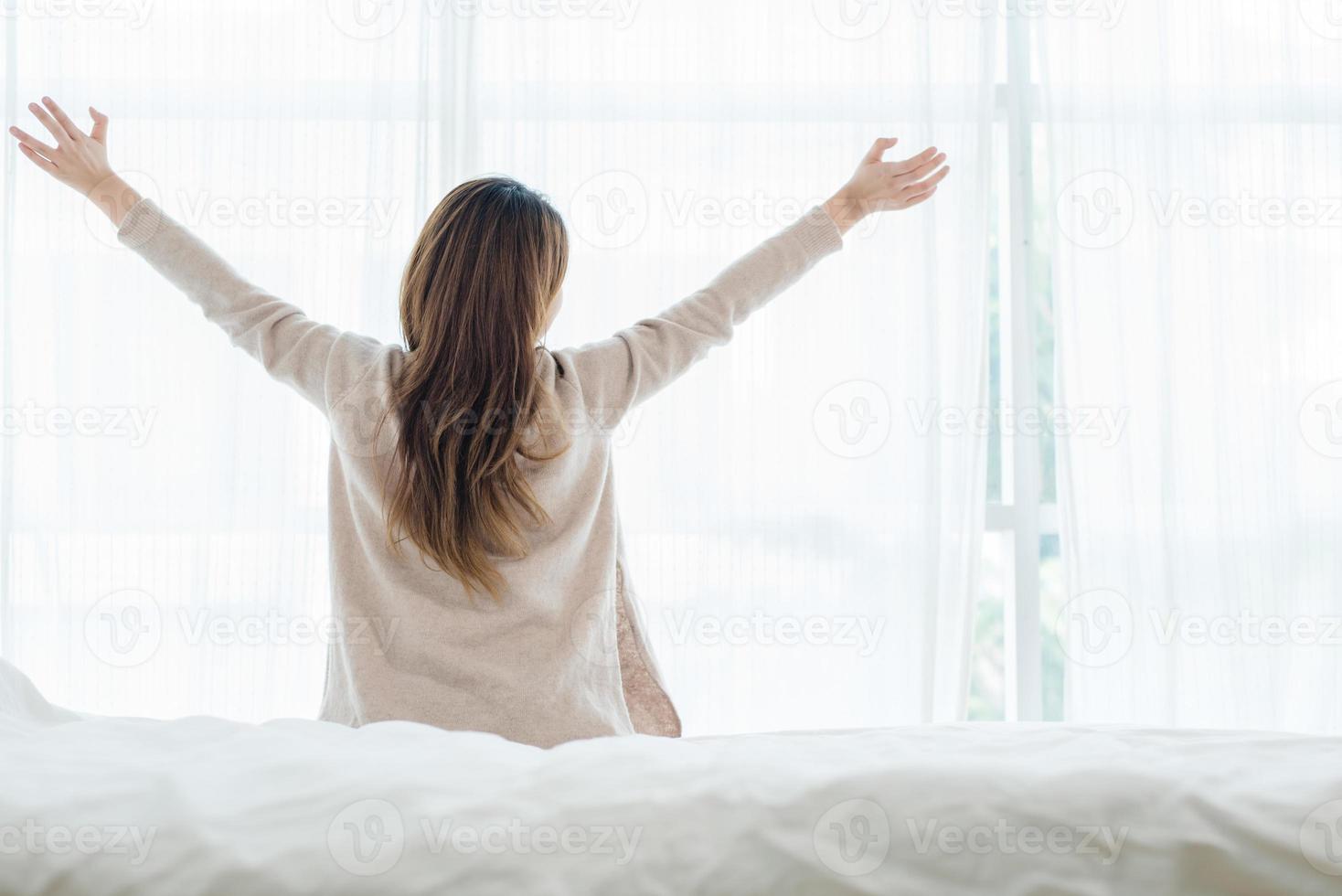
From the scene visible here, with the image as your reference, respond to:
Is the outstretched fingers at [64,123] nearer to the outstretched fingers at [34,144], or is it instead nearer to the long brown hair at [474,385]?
the outstretched fingers at [34,144]

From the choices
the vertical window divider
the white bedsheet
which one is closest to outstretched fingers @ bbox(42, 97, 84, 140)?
the white bedsheet

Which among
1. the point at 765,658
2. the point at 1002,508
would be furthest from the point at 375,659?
the point at 1002,508

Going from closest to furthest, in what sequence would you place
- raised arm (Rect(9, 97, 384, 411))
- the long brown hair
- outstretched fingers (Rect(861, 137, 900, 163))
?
the long brown hair, raised arm (Rect(9, 97, 384, 411)), outstretched fingers (Rect(861, 137, 900, 163))

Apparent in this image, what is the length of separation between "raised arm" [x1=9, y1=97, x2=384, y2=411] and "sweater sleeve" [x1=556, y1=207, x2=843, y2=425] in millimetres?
288

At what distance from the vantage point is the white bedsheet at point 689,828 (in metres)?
0.52

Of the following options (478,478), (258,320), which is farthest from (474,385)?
(258,320)

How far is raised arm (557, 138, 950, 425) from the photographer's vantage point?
1238mm

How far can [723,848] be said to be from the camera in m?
0.54

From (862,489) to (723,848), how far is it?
1.51 metres

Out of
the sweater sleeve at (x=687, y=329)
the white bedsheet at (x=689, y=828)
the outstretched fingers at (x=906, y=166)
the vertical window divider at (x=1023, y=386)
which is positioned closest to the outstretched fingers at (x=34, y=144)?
the sweater sleeve at (x=687, y=329)

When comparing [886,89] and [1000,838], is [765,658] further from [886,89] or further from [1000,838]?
[1000,838]

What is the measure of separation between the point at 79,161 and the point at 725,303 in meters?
0.95

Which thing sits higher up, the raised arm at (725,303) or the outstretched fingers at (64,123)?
the outstretched fingers at (64,123)

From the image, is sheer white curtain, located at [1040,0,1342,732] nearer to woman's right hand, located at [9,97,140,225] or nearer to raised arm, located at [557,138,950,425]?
raised arm, located at [557,138,950,425]
